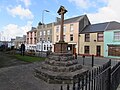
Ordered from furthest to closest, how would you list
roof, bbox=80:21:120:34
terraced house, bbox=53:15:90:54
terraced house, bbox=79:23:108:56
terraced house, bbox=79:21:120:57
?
terraced house, bbox=53:15:90:54, terraced house, bbox=79:23:108:56, roof, bbox=80:21:120:34, terraced house, bbox=79:21:120:57

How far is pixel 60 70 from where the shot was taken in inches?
380

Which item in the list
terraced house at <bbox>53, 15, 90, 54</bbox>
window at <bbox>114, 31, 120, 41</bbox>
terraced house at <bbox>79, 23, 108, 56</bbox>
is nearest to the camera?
window at <bbox>114, 31, 120, 41</bbox>

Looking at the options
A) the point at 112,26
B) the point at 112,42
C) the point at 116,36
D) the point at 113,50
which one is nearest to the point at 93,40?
the point at 112,42

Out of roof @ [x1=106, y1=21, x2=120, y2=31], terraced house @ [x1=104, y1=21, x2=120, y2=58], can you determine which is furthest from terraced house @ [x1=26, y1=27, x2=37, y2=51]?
terraced house @ [x1=104, y1=21, x2=120, y2=58]

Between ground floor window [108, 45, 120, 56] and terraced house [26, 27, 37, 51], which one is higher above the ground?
terraced house [26, 27, 37, 51]

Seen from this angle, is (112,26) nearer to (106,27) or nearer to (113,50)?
(106,27)

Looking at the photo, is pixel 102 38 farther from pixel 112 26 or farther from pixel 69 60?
pixel 69 60

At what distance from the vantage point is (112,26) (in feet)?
107

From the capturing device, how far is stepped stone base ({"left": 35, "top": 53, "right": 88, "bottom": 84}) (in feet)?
28.0

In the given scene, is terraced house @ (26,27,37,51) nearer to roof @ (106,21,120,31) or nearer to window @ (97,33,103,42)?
window @ (97,33,103,42)

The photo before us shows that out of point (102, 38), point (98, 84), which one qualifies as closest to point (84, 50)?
point (102, 38)

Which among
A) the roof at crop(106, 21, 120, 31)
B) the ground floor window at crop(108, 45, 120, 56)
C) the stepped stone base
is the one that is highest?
the roof at crop(106, 21, 120, 31)

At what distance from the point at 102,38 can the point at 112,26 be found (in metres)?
3.53

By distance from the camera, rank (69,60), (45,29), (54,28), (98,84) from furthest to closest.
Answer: (45,29) → (54,28) → (69,60) → (98,84)
